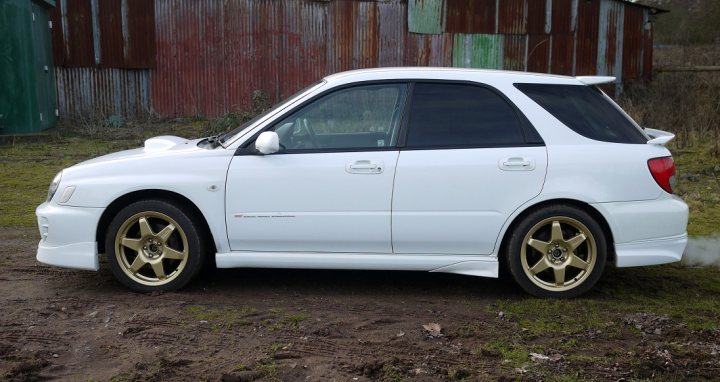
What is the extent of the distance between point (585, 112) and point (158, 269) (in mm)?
3345

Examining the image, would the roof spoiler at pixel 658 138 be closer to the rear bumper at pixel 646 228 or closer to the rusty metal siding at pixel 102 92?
the rear bumper at pixel 646 228

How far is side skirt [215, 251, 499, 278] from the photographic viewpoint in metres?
5.41

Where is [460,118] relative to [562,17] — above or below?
below

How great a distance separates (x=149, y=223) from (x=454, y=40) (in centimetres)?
1655

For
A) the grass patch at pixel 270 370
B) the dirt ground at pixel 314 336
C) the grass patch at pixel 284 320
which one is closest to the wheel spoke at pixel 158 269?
the dirt ground at pixel 314 336

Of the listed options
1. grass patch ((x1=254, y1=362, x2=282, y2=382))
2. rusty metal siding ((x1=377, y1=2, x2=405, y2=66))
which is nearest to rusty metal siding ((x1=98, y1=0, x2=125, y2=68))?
rusty metal siding ((x1=377, y1=2, x2=405, y2=66))

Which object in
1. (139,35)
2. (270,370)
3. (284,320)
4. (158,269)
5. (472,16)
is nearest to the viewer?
(270,370)

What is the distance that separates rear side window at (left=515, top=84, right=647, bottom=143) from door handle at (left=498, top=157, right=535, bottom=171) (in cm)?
45

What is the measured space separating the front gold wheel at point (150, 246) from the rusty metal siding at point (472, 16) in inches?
648

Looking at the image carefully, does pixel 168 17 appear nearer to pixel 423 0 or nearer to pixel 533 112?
pixel 423 0

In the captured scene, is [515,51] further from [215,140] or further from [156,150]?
[156,150]

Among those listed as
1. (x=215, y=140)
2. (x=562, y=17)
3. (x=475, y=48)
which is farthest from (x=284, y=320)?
(x=562, y=17)

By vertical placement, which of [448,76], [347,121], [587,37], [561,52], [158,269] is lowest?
[158,269]

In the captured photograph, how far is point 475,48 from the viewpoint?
68.9ft
